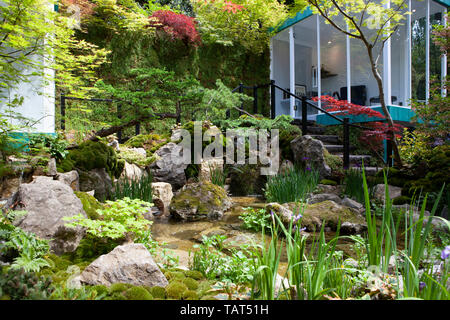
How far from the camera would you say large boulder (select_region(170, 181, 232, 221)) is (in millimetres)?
4492

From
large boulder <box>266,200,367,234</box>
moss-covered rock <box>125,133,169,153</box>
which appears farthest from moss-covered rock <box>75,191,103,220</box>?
moss-covered rock <box>125,133,169,153</box>

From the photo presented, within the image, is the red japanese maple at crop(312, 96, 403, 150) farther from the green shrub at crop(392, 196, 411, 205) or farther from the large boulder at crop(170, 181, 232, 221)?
the large boulder at crop(170, 181, 232, 221)

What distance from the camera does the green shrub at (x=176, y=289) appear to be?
1773 millimetres

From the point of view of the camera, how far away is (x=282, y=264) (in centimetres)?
265

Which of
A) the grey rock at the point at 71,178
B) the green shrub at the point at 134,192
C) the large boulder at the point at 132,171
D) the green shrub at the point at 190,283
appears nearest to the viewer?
the green shrub at the point at 190,283

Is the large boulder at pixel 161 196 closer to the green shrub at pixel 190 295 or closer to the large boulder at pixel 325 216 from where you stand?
the large boulder at pixel 325 216

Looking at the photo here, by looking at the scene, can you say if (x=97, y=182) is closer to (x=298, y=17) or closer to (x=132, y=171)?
(x=132, y=171)

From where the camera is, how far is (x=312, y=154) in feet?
21.7

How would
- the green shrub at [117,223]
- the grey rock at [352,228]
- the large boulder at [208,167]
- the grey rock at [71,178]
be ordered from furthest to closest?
1. the large boulder at [208,167]
2. the grey rock at [71,178]
3. the grey rock at [352,228]
4. the green shrub at [117,223]

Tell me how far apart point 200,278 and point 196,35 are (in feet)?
32.8

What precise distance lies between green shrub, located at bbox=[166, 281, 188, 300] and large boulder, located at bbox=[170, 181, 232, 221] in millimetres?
2592

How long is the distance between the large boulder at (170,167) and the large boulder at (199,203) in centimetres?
126

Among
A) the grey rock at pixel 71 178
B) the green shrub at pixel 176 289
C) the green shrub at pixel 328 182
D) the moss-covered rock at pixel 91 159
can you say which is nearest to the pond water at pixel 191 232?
the green shrub at pixel 176 289
